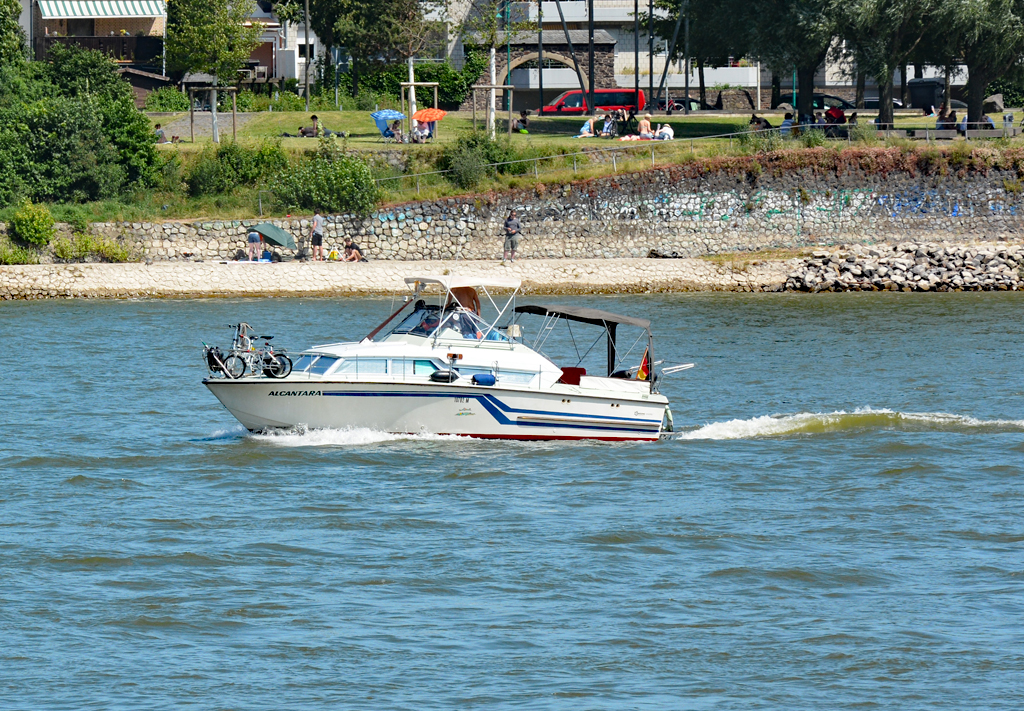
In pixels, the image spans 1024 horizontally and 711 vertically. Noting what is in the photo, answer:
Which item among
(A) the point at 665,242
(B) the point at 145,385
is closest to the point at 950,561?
(B) the point at 145,385

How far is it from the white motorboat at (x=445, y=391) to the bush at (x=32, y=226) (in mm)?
23782

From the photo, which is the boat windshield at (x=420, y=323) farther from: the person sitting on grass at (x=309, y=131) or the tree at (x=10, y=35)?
the tree at (x=10, y=35)

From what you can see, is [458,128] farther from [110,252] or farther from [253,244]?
[110,252]

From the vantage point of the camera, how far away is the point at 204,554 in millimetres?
14648

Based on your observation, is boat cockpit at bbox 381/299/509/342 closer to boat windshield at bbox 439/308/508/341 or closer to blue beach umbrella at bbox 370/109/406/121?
boat windshield at bbox 439/308/508/341

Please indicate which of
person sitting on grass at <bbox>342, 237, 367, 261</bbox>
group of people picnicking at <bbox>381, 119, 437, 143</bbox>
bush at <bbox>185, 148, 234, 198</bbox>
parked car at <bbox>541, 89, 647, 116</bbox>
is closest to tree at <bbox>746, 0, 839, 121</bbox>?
group of people picnicking at <bbox>381, 119, 437, 143</bbox>

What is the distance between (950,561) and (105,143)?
35414 mm

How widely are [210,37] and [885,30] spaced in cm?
2629

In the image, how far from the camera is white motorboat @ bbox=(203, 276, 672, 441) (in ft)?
61.8

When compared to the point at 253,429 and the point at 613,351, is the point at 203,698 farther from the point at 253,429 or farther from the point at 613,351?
the point at 613,351

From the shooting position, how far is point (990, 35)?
1832 inches

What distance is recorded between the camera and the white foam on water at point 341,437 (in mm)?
19094

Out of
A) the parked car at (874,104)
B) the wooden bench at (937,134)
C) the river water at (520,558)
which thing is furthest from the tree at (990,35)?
the river water at (520,558)

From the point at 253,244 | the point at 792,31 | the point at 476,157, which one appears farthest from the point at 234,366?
the point at 792,31
